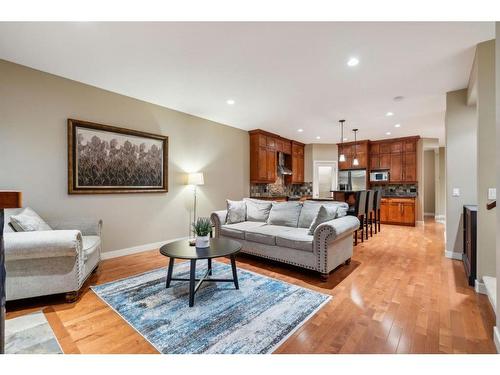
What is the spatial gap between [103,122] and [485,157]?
492 cm

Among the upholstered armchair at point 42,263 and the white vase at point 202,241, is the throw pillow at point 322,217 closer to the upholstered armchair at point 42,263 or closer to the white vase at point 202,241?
the white vase at point 202,241

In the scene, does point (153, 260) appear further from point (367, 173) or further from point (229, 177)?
point (367, 173)

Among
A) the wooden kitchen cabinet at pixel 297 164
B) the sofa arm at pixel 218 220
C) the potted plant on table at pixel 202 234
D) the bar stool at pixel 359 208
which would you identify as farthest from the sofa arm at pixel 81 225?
the wooden kitchen cabinet at pixel 297 164

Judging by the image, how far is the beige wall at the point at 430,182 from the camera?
351 inches

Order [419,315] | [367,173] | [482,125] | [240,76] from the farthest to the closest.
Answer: [367,173] → [240,76] → [482,125] → [419,315]

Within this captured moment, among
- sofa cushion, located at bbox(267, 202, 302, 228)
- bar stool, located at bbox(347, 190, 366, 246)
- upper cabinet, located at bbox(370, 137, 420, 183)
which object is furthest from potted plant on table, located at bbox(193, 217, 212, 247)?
upper cabinet, located at bbox(370, 137, 420, 183)

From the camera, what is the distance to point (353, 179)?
778 centimetres

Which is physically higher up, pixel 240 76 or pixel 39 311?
pixel 240 76

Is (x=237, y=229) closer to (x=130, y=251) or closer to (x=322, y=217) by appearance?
(x=322, y=217)

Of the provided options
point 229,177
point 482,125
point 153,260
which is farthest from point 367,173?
point 153,260

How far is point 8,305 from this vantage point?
2246 mm

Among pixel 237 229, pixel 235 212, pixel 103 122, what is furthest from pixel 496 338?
pixel 103 122

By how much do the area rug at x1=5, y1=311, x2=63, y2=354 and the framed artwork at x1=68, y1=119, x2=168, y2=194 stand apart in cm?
181
